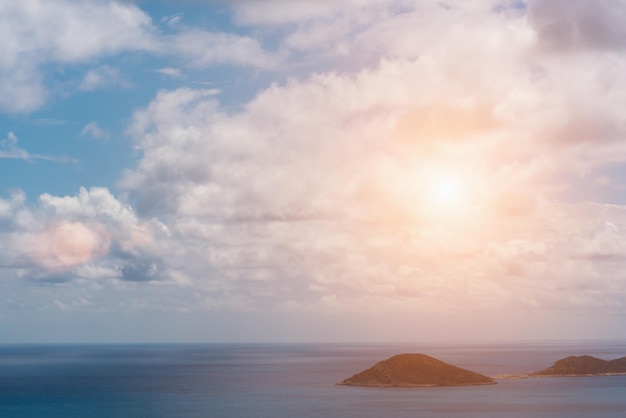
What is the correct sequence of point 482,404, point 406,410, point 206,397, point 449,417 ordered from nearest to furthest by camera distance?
point 449,417 < point 406,410 < point 482,404 < point 206,397

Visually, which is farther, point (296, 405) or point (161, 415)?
point (296, 405)

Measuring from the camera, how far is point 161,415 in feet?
517

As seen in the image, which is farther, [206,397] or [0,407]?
[206,397]

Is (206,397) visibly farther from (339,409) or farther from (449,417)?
(449,417)

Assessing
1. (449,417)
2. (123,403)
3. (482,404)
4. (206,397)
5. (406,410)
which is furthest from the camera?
(206,397)

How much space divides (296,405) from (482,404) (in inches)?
1825

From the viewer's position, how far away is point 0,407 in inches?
7077

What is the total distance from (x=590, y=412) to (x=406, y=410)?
43243 mm

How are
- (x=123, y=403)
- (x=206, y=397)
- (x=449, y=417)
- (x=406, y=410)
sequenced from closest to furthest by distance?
1. (x=449, y=417)
2. (x=406, y=410)
3. (x=123, y=403)
4. (x=206, y=397)

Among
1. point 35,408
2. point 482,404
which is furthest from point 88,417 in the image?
point 482,404

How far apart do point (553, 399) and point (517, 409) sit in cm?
2720

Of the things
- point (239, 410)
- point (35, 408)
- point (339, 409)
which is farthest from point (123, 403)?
point (339, 409)

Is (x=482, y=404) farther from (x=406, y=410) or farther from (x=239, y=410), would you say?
(x=239, y=410)

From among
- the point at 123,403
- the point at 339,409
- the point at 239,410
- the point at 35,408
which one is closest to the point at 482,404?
the point at 339,409
